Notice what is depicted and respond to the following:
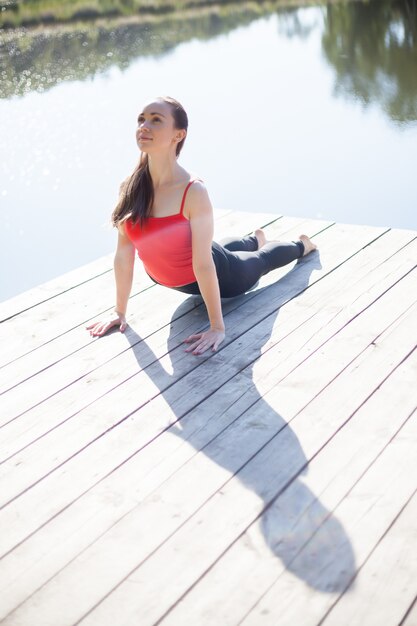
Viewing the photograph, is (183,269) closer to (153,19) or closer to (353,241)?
(353,241)

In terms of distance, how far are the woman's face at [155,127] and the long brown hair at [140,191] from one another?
31 millimetres

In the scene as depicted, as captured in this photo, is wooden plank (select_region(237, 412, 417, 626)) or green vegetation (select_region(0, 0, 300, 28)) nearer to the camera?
wooden plank (select_region(237, 412, 417, 626))

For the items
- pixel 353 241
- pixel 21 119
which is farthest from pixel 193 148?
pixel 353 241

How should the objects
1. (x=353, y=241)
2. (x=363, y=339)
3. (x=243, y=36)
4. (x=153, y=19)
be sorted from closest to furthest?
(x=363, y=339)
(x=353, y=241)
(x=243, y=36)
(x=153, y=19)

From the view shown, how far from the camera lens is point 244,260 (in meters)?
3.34

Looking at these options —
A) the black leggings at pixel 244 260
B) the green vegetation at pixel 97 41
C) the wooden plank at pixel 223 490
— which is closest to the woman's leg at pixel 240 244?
the black leggings at pixel 244 260

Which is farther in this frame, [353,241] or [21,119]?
[21,119]

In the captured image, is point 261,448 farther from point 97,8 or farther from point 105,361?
point 97,8

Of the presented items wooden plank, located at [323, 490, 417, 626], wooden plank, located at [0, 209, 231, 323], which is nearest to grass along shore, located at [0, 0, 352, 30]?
wooden plank, located at [0, 209, 231, 323]

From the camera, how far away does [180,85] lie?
10.1 m

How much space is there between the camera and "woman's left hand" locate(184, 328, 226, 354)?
2.90m

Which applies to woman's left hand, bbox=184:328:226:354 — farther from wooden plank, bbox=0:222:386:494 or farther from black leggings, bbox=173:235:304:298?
black leggings, bbox=173:235:304:298

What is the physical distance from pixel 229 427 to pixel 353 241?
1.72 metres

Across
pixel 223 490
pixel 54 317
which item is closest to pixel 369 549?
pixel 223 490
